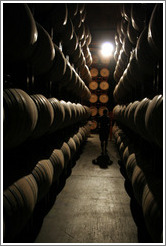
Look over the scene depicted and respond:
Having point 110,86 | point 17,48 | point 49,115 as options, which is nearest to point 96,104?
point 110,86

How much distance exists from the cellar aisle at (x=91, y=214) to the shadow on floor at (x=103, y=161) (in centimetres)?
92

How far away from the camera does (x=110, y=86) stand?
11.6 m

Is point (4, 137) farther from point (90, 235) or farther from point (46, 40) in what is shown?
point (90, 235)

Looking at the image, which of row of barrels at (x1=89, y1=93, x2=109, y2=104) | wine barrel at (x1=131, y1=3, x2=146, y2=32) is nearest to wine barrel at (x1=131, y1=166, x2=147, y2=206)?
wine barrel at (x1=131, y1=3, x2=146, y2=32)

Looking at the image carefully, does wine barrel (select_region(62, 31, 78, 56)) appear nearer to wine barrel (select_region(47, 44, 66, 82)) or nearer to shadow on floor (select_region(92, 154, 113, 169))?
wine barrel (select_region(47, 44, 66, 82))

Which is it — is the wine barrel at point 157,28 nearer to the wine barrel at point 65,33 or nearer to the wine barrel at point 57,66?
the wine barrel at point 57,66

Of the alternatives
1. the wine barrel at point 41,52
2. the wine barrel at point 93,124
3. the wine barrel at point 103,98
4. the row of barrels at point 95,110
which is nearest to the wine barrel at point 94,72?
the wine barrel at point 103,98

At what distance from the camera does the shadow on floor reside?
5.31 metres

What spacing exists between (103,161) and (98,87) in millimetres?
6505

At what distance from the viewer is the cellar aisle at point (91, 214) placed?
216 cm

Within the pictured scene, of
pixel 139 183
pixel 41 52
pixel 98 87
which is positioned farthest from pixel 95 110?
pixel 139 183

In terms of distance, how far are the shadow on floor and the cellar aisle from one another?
92cm

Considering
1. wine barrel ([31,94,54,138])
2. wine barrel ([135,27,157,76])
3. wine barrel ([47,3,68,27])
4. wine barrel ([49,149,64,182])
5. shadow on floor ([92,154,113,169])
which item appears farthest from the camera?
shadow on floor ([92,154,113,169])

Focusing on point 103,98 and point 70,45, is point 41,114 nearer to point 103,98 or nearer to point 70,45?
point 70,45
